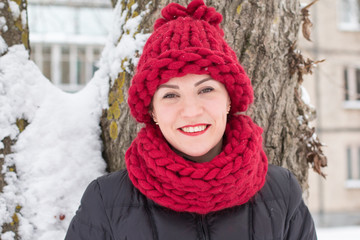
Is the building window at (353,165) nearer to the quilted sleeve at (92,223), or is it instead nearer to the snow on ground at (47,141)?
the snow on ground at (47,141)

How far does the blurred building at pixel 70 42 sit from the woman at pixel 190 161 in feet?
31.8

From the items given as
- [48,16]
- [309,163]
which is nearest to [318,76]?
[48,16]

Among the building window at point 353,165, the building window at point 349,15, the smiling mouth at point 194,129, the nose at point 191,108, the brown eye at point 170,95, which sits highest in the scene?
the building window at point 349,15

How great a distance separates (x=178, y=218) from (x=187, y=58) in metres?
0.64

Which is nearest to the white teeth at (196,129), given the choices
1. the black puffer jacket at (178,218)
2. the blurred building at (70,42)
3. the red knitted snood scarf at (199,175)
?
the red knitted snood scarf at (199,175)

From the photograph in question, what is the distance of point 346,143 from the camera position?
38.2 feet

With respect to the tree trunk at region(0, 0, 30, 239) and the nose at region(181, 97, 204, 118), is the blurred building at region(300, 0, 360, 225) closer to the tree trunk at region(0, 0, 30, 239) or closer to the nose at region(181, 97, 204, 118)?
the tree trunk at region(0, 0, 30, 239)

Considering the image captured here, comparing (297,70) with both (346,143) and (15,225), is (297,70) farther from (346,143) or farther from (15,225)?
(346,143)

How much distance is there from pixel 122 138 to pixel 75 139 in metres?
0.26

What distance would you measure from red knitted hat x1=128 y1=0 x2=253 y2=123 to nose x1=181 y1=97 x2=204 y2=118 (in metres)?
0.11

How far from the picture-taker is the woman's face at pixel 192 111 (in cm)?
142

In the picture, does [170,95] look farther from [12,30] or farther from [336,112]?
[336,112]

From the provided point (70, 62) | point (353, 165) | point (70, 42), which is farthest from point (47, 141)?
point (353, 165)

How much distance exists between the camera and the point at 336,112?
11.6 metres
